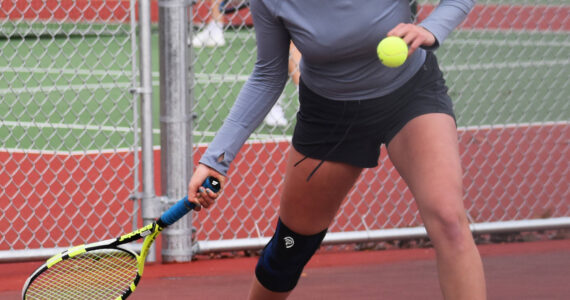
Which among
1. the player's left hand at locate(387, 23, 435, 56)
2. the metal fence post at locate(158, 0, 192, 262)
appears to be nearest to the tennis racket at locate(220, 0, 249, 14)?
the metal fence post at locate(158, 0, 192, 262)

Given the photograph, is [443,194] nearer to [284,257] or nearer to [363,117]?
[363,117]

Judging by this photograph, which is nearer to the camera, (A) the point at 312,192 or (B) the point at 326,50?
(B) the point at 326,50

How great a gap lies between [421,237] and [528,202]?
55.4 inches

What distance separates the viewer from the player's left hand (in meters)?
2.84

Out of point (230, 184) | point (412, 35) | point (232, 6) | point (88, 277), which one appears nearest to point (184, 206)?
point (88, 277)

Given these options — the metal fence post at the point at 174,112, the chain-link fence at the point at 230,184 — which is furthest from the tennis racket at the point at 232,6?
the metal fence post at the point at 174,112

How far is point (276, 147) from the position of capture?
738 cm

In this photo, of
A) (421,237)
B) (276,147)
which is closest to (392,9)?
(421,237)

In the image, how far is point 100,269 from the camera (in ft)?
12.4

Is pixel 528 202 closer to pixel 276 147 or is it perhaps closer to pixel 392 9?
pixel 276 147

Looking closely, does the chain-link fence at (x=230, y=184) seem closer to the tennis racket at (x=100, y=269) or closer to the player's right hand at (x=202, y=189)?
the tennis racket at (x=100, y=269)

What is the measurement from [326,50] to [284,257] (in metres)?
0.85

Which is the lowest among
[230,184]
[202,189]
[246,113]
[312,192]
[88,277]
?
[230,184]

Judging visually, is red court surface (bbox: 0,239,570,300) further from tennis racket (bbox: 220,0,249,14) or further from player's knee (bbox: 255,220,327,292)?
tennis racket (bbox: 220,0,249,14)
